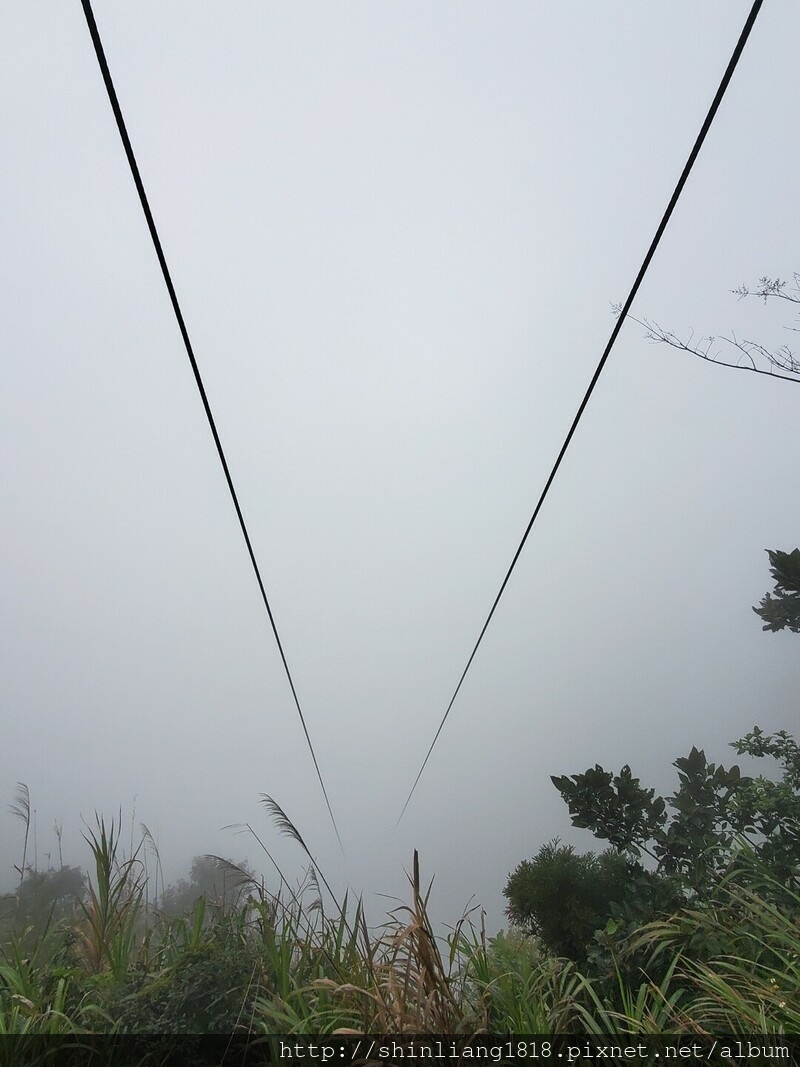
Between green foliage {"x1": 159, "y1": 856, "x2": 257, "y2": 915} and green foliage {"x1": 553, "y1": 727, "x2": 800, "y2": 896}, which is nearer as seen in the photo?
green foliage {"x1": 159, "y1": 856, "x2": 257, "y2": 915}

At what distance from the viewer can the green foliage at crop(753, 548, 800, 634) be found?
127 inches

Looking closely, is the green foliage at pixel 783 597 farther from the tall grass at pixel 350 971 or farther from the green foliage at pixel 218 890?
the green foliage at pixel 218 890

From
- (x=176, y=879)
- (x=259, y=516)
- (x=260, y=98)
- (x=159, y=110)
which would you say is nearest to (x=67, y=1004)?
(x=176, y=879)

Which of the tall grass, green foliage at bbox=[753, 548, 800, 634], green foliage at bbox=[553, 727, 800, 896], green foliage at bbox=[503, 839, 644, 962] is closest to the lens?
the tall grass

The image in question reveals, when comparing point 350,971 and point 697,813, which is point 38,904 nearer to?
point 350,971

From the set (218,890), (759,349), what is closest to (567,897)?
(218,890)

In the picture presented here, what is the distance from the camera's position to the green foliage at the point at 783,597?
3.23 meters

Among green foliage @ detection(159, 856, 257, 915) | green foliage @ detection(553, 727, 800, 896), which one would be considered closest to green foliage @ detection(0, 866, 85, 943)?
green foliage @ detection(159, 856, 257, 915)

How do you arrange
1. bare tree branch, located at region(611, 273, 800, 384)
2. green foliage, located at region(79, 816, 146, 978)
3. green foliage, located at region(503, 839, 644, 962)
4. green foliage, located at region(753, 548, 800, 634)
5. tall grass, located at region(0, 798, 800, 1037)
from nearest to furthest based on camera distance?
tall grass, located at region(0, 798, 800, 1037) < green foliage, located at region(79, 816, 146, 978) < green foliage, located at region(503, 839, 644, 962) < bare tree branch, located at region(611, 273, 800, 384) < green foliage, located at region(753, 548, 800, 634)

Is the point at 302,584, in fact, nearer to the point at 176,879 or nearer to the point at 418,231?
the point at 418,231

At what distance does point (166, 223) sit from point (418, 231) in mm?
2736

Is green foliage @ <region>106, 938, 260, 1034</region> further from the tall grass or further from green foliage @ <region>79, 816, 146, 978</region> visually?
green foliage @ <region>79, 816, 146, 978</region>

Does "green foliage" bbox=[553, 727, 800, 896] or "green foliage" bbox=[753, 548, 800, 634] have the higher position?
"green foliage" bbox=[753, 548, 800, 634]

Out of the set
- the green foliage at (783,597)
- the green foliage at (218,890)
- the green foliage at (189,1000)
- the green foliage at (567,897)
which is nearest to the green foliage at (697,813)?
the green foliage at (567,897)
